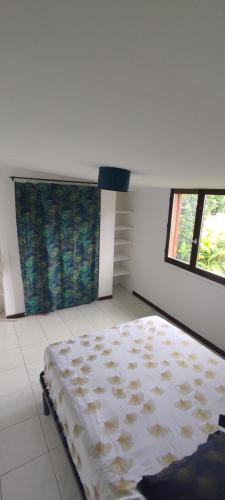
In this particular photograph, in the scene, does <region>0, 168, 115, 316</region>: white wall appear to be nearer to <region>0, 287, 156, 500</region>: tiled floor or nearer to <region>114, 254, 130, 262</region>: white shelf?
<region>0, 287, 156, 500</region>: tiled floor

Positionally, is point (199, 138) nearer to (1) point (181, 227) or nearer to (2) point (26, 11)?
(2) point (26, 11)

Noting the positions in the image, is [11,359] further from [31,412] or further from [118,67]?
[118,67]

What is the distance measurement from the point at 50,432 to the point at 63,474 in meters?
0.31

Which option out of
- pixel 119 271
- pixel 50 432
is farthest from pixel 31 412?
pixel 119 271

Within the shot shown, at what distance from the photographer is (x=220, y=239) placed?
9.02 ft

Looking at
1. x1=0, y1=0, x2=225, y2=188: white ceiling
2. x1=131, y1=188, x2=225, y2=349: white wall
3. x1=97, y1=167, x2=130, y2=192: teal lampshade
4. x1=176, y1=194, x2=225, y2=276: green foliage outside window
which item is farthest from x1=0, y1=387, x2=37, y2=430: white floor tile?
x1=176, y1=194, x2=225, y2=276: green foliage outside window

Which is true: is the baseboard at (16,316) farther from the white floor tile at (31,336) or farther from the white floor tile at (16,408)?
the white floor tile at (16,408)

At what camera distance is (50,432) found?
182cm

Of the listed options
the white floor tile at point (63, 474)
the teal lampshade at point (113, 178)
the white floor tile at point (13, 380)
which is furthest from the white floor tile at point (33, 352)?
the teal lampshade at point (113, 178)

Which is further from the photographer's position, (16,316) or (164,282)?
(164,282)

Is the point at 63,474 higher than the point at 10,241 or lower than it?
lower

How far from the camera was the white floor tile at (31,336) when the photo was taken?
2.87 meters

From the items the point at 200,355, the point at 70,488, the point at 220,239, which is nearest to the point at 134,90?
the point at 200,355

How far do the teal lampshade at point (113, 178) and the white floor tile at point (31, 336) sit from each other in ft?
6.86
